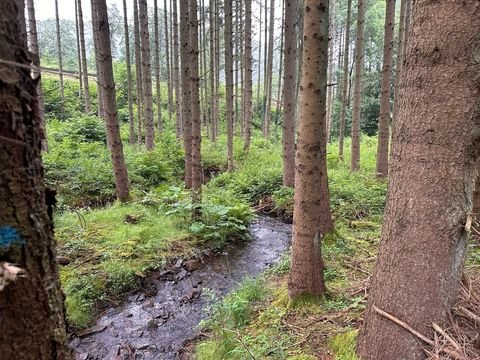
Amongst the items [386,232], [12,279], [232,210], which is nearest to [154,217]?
[232,210]

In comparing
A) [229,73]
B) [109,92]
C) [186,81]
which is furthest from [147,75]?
[109,92]

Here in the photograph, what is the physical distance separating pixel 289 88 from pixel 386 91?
250 cm

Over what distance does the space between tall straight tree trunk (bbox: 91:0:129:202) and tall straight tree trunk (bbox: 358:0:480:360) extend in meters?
5.86

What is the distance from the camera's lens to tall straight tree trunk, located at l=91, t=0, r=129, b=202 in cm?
657

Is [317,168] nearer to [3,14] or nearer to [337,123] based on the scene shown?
[3,14]

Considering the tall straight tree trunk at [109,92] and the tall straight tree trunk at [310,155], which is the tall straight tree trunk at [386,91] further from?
the tall straight tree trunk at [109,92]

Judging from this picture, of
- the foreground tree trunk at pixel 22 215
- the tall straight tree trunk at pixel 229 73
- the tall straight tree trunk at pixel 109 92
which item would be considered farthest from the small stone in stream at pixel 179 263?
the tall straight tree trunk at pixel 229 73

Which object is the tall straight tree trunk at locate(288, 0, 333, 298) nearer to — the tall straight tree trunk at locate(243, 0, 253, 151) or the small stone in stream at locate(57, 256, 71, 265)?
the small stone in stream at locate(57, 256, 71, 265)

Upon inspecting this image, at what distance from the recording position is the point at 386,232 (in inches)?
90.9

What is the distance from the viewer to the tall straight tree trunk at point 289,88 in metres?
8.39

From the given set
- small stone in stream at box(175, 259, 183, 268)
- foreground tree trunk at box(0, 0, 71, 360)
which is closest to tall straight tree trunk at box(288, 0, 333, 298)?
small stone in stream at box(175, 259, 183, 268)

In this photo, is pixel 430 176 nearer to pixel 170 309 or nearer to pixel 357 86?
pixel 170 309

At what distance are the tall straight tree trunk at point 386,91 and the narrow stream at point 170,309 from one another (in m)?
4.31

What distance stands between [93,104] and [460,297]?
23.0 meters
